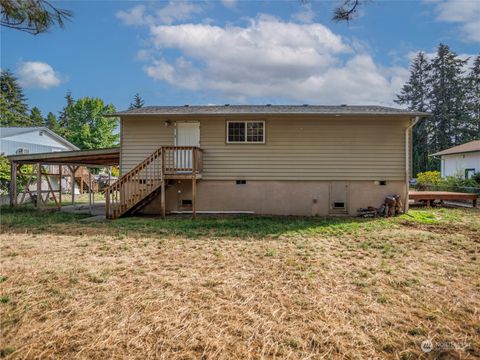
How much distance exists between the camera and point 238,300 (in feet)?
11.3

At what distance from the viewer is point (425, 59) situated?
38.4 metres

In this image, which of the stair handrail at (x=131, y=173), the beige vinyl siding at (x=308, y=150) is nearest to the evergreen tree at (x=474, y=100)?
the beige vinyl siding at (x=308, y=150)

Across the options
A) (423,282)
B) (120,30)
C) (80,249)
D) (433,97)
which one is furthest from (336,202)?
(433,97)

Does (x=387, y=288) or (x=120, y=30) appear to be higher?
(x=120, y=30)

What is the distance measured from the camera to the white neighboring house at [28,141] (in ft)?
68.6

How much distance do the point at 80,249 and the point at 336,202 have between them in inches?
311

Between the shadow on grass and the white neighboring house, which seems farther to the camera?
the white neighboring house

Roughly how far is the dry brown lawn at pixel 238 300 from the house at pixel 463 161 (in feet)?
57.8

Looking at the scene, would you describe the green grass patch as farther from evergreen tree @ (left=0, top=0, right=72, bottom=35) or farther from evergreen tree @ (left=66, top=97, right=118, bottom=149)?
evergreen tree @ (left=66, top=97, right=118, bottom=149)

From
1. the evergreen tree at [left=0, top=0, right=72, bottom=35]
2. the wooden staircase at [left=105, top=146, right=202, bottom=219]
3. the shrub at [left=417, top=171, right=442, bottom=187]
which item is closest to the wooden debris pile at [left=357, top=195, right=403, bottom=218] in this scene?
the wooden staircase at [left=105, top=146, right=202, bottom=219]

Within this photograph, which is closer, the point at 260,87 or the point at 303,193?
the point at 303,193

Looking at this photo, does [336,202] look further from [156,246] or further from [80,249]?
[80,249]

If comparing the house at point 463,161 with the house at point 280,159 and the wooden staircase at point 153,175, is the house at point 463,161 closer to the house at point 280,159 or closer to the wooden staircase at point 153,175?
the house at point 280,159

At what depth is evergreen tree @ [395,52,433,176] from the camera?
3481cm
